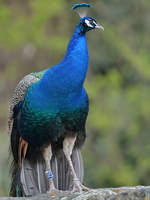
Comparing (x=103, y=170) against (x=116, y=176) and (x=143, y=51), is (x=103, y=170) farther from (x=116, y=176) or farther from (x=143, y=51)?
(x=143, y=51)

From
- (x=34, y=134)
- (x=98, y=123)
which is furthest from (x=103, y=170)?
(x=34, y=134)

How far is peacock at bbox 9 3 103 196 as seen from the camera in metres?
4.81

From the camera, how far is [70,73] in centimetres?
485

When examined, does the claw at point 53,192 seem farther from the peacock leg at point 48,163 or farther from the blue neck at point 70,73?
the blue neck at point 70,73

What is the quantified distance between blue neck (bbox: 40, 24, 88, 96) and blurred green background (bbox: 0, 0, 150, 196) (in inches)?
180

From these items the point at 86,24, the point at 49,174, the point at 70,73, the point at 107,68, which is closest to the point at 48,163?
the point at 49,174

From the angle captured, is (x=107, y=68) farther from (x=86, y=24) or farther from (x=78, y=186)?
(x=78, y=186)

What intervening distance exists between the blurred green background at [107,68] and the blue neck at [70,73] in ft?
15.0

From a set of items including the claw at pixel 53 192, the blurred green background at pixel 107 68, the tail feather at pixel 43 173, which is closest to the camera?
the claw at pixel 53 192

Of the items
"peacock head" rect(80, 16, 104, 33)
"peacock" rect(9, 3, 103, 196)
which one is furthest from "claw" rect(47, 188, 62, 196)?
"peacock head" rect(80, 16, 104, 33)

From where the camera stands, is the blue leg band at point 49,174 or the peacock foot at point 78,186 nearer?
the peacock foot at point 78,186

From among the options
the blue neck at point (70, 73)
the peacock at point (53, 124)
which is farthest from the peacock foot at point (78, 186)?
the blue neck at point (70, 73)

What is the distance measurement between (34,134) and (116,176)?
5.60m

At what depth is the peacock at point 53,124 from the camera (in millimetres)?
4809
